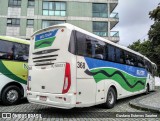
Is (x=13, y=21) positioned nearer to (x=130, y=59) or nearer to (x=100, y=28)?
(x=100, y=28)

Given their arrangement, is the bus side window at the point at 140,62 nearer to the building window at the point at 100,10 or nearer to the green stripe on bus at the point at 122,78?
the green stripe on bus at the point at 122,78

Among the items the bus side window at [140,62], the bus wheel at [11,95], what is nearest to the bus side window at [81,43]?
the bus wheel at [11,95]

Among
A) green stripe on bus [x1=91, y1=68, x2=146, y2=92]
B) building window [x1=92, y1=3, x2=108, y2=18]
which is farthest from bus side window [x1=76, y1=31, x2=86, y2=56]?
building window [x1=92, y1=3, x2=108, y2=18]

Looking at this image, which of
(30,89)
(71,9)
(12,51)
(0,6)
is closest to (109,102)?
(30,89)

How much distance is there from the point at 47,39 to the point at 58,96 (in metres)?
2.29

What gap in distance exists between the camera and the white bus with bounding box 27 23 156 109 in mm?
7559

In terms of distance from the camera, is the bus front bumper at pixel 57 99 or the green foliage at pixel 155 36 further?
the green foliage at pixel 155 36

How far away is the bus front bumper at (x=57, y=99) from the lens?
24.2 feet

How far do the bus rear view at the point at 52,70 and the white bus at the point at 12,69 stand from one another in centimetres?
193

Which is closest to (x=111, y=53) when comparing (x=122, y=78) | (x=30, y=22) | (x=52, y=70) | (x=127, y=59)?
(x=122, y=78)

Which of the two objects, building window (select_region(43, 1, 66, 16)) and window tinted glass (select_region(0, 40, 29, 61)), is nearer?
window tinted glass (select_region(0, 40, 29, 61))

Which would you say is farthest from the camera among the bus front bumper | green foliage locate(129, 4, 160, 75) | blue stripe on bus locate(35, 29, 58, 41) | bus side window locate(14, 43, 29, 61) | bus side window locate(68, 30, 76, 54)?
green foliage locate(129, 4, 160, 75)

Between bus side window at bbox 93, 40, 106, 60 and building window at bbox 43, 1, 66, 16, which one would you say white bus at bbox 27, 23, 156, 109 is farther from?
building window at bbox 43, 1, 66, 16

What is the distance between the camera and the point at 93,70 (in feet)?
28.6
